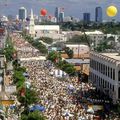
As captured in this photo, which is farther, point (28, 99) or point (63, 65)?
point (63, 65)

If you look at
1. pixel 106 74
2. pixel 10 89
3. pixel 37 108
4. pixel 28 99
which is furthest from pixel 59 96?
pixel 37 108

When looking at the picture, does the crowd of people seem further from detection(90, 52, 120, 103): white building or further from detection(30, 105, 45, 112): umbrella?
detection(90, 52, 120, 103): white building

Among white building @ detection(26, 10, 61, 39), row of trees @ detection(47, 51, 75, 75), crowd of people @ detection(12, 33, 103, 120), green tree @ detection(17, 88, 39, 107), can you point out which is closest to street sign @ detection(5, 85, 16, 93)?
crowd of people @ detection(12, 33, 103, 120)

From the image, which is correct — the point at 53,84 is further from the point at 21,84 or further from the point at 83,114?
the point at 83,114

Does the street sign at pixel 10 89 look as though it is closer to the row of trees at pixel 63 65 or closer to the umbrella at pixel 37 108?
the umbrella at pixel 37 108

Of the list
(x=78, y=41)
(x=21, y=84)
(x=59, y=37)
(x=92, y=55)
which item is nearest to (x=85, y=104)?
(x=21, y=84)

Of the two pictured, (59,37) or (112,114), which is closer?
(112,114)

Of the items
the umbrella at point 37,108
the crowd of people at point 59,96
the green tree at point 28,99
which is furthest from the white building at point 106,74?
the umbrella at point 37,108

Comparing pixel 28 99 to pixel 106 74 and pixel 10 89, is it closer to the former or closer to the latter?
pixel 10 89
